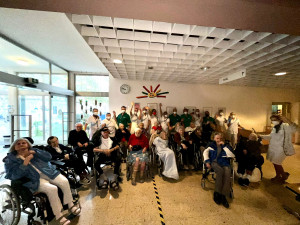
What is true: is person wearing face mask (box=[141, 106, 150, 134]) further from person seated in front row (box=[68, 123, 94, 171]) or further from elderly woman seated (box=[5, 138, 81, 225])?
elderly woman seated (box=[5, 138, 81, 225])

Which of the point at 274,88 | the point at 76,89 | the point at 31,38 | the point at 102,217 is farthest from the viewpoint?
the point at 274,88

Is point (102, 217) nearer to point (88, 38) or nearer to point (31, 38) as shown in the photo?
point (88, 38)

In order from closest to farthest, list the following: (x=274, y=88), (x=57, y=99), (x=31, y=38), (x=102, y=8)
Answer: (x=102, y=8) → (x=31, y=38) → (x=57, y=99) → (x=274, y=88)

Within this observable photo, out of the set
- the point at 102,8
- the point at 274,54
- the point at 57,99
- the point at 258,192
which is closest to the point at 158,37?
the point at 102,8

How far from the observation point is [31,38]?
2.90 m

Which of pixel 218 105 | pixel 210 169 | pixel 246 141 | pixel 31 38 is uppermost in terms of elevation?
pixel 31 38

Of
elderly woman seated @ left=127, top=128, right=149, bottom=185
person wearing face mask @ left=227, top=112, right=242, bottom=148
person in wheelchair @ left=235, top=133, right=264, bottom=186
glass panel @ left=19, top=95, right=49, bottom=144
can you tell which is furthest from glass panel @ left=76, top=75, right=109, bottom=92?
person wearing face mask @ left=227, top=112, right=242, bottom=148

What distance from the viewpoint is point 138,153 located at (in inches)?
116

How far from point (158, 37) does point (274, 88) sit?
25.4 ft

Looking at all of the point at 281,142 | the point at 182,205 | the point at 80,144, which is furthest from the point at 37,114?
the point at 281,142

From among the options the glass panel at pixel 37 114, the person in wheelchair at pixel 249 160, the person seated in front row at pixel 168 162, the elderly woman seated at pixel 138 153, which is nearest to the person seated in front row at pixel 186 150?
the person seated in front row at pixel 168 162

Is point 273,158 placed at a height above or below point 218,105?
below

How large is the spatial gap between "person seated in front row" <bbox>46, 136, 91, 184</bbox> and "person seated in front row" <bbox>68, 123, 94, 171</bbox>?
17 centimetres

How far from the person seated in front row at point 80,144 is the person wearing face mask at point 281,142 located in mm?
4438
